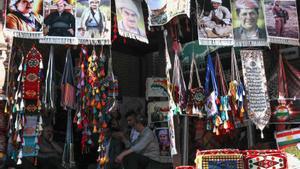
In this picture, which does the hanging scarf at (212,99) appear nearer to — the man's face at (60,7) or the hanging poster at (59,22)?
the hanging poster at (59,22)

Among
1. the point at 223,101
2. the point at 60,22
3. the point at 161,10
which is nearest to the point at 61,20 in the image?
the point at 60,22

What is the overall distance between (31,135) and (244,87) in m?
2.50

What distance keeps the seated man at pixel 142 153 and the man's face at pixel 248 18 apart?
6.11ft

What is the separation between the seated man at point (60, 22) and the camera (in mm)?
4562

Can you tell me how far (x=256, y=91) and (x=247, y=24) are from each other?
0.77 meters

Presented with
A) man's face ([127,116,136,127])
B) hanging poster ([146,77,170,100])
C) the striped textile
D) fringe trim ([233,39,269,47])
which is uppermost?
fringe trim ([233,39,269,47])

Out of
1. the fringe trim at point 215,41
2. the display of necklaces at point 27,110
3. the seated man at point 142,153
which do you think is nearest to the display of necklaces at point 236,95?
the fringe trim at point 215,41

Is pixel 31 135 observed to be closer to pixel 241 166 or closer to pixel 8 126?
pixel 8 126

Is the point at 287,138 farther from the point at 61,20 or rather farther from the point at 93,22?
the point at 61,20

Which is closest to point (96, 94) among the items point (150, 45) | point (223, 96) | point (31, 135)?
point (31, 135)

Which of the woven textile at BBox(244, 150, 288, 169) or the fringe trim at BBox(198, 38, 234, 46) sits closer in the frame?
the woven textile at BBox(244, 150, 288, 169)

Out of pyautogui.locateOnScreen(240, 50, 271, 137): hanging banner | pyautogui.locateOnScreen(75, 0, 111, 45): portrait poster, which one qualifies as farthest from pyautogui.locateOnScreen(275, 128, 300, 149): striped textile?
pyautogui.locateOnScreen(75, 0, 111, 45): portrait poster

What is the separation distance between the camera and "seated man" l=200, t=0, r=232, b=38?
4801 millimetres

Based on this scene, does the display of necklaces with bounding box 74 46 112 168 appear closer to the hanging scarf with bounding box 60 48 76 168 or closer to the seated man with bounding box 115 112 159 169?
the hanging scarf with bounding box 60 48 76 168
